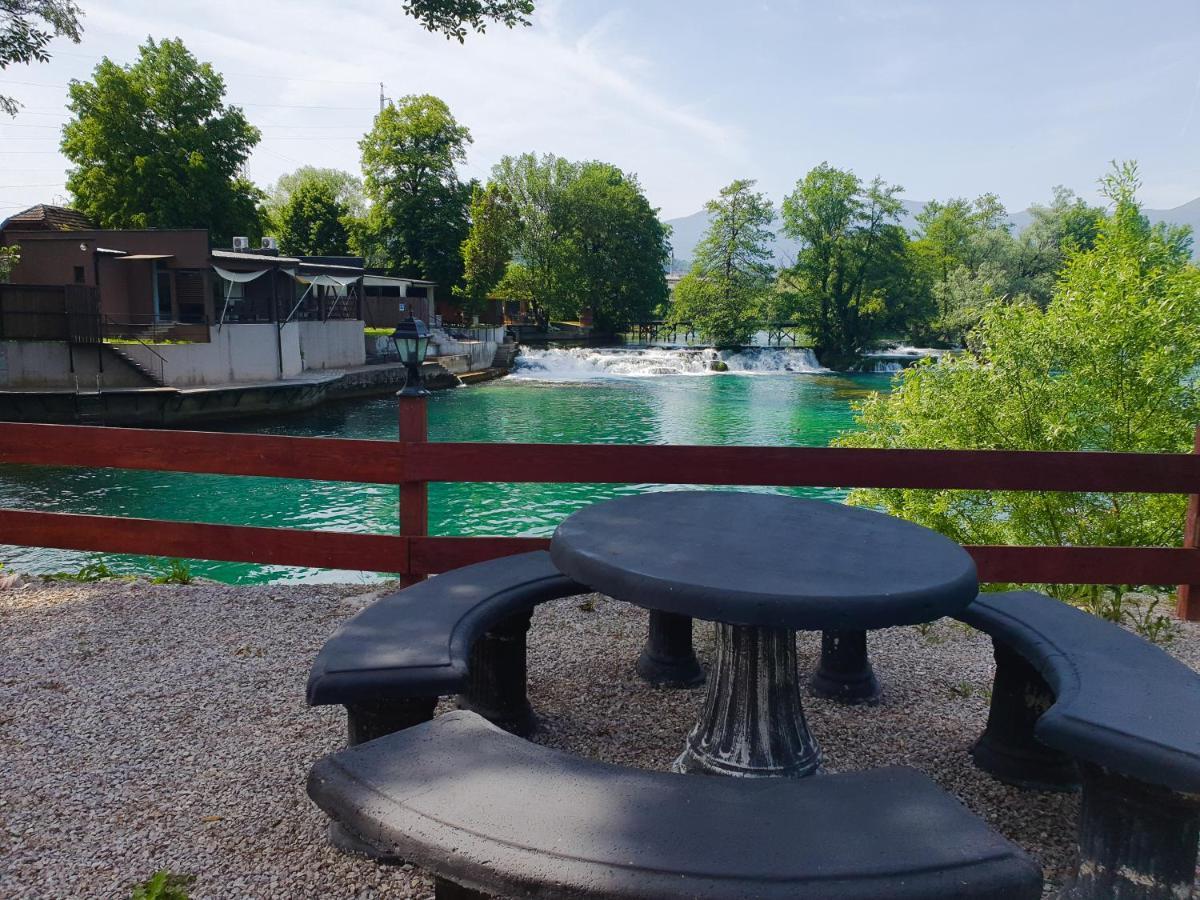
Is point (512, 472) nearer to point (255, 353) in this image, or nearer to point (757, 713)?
point (757, 713)

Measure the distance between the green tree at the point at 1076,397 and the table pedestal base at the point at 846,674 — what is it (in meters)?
5.72

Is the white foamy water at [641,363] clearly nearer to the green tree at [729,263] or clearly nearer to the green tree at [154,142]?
the green tree at [729,263]

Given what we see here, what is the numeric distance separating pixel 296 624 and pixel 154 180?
135ft

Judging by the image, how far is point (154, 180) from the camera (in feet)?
125

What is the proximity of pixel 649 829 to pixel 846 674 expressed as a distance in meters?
2.44

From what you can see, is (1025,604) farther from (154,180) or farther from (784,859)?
(154,180)

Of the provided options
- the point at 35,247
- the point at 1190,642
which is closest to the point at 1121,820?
the point at 1190,642

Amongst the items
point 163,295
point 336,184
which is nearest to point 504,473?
point 163,295

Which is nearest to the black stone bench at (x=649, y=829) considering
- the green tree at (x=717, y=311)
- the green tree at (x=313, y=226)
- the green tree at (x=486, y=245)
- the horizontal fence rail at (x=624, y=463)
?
the horizontal fence rail at (x=624, y=463)

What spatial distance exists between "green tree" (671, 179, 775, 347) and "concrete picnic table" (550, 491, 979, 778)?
159 feet

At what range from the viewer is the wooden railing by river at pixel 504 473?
4371mm

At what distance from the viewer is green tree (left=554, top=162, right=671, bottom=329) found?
186ft

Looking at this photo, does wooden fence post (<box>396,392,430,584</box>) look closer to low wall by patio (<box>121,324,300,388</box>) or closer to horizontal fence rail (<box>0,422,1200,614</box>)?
horizontal fence rail (<box>0,422,1200,614</box>)

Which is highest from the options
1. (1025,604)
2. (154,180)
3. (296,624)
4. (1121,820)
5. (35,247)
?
(154,180)
